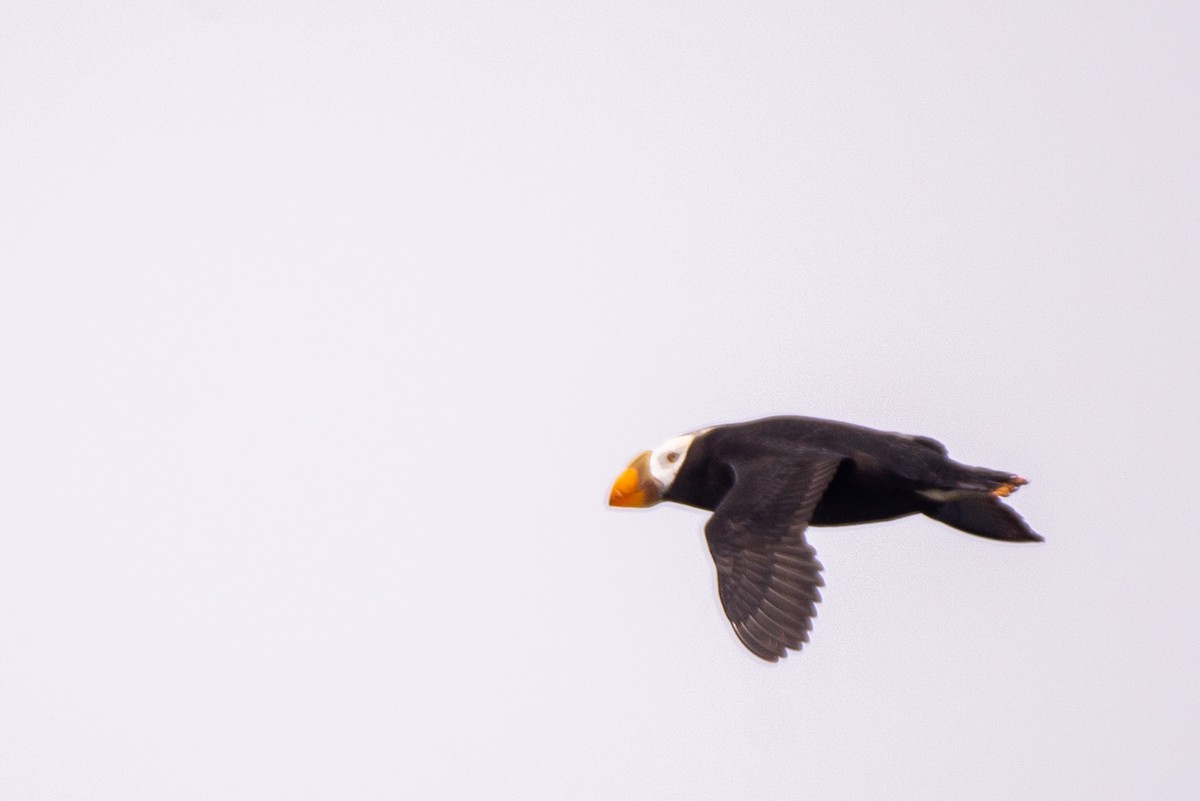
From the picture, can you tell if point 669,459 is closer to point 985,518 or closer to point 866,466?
point 866,466

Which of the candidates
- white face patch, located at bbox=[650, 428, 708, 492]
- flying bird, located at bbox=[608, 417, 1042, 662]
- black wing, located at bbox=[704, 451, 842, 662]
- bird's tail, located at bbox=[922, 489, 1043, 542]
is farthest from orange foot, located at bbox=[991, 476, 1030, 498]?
white face patch, located at bbox=[650, 428, 708, 492]

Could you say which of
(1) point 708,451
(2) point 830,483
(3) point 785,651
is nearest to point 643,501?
(1) point 708,451

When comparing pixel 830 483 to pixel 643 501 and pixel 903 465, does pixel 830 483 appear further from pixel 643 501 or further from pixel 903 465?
pixel 643 501

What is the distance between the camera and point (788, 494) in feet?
34.9

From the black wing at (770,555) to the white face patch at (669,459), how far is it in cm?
115

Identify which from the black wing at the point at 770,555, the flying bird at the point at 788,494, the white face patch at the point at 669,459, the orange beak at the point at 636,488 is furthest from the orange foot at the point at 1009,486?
the orange beak at the point at 636,488

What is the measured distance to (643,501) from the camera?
12195mm

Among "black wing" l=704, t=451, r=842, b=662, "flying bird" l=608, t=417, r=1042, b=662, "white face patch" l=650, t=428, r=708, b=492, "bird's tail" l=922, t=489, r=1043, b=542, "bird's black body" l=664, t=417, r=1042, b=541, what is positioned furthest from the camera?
"white face patch" l=650, t=428, r=708, b=492

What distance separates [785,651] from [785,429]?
1820 mm

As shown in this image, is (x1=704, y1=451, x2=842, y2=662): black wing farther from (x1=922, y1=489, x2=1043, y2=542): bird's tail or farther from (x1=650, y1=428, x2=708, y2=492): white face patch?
(x1=650, y1=428, x2=708, y2=492): white face patch

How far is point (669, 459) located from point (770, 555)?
6.22 feet

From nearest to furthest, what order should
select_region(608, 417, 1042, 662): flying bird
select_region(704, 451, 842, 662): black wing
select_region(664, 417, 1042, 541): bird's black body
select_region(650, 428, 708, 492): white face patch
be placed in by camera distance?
select_region(704, 451, 842, 662): black wing < select_region(608, 417, 1042, 662): flying bird < select_region(664, 417, 1042, 541): bird's black body < select_region(650, 428, 708, 492): white face patch

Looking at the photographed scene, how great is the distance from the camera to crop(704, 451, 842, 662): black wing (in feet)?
32.7

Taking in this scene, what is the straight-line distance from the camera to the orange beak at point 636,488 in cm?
A: 1216
